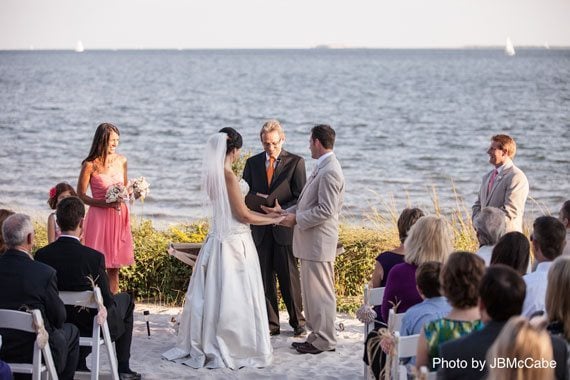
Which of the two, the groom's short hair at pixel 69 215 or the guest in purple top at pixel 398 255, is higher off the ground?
the groom's short hair at pixel 69 215

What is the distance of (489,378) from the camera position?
3.49 metres

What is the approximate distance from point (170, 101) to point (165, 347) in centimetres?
4569

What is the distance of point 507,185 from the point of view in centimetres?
776

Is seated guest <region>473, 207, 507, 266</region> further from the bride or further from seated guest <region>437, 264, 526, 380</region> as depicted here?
seated guest <region>437, 264, 526, 380</region>

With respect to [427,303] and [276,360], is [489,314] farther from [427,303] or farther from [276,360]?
[276,360]

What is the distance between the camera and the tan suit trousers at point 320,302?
752 cm

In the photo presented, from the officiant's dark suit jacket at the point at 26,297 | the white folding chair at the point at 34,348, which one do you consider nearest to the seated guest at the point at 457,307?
the white folding chair at the point at 34,348

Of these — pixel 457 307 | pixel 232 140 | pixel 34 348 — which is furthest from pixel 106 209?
pixel 457 307

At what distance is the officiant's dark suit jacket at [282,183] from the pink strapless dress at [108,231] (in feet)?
3.89

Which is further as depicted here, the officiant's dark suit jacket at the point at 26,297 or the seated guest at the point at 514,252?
the officiant's dark suit jacket at the point at 26,297

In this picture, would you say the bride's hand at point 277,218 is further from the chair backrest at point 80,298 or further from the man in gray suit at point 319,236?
the chair backrest at point 80,298

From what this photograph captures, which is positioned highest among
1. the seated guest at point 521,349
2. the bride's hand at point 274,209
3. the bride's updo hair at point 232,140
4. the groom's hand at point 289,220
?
the bride's updo hair at point 232,140

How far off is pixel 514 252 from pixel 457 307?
929mm

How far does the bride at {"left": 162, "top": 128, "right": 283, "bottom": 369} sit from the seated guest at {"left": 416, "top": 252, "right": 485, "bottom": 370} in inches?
116
